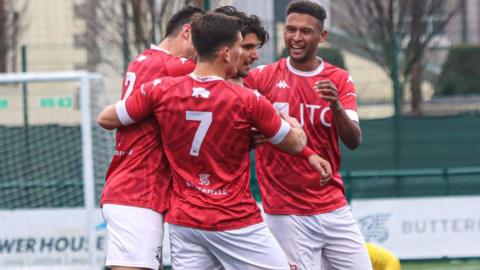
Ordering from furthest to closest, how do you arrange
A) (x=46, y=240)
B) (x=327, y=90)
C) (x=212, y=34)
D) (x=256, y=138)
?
1. (x=46, y=240)
2. (x=327, y=90)
3. (x=256, y=138)
4. (x=212, y=34)

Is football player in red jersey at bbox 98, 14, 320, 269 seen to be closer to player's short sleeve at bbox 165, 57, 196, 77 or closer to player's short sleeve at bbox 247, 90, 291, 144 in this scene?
player's short sleeve at bbox 247, 90, 291, 144

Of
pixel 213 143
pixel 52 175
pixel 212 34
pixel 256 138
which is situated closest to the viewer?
pixel 212 34

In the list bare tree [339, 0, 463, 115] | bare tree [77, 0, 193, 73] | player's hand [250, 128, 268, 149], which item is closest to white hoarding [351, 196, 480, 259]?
bare tree [339, 0, 463, 115]

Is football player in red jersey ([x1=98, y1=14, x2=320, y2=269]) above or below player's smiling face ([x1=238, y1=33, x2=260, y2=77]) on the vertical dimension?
below

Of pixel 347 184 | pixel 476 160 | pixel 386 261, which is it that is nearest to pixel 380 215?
pixel 347 184

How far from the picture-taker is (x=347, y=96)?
25.3 feet

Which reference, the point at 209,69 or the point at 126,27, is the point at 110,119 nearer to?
the point at 209,69

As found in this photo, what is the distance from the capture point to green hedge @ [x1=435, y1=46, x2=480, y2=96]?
15.5 m

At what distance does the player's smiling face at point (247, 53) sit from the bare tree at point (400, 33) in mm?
7429

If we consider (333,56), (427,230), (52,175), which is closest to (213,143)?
(52,175)

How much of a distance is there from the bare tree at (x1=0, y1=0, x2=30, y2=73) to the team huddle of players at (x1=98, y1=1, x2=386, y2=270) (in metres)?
13.3

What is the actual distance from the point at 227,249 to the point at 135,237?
592mm

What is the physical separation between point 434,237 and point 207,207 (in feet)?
25.5

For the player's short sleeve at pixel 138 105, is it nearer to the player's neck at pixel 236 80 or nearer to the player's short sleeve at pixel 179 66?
the player's short sleeve at pixel 179 66
